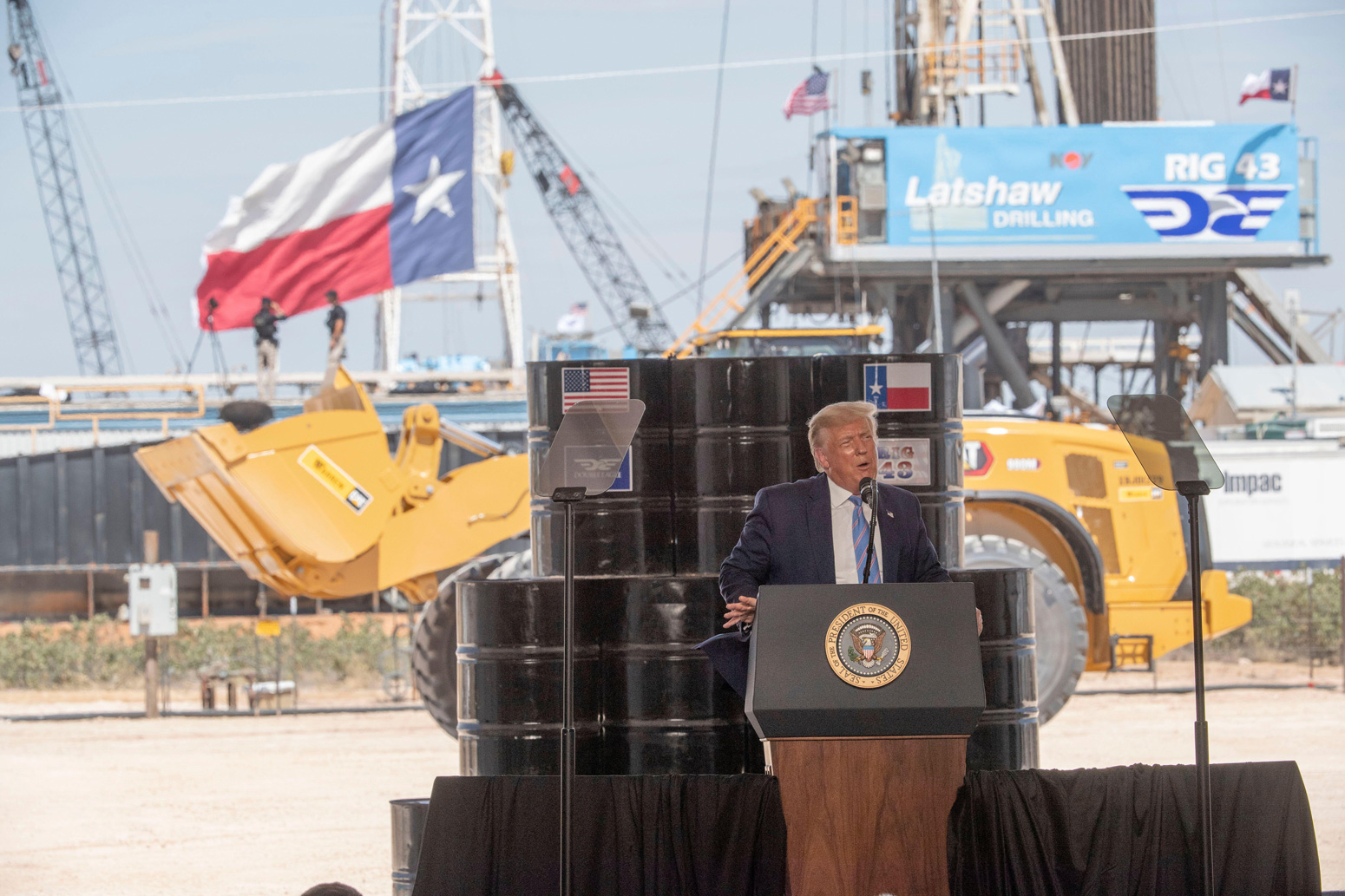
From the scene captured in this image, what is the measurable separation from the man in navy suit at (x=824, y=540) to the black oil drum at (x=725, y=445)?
1693mm

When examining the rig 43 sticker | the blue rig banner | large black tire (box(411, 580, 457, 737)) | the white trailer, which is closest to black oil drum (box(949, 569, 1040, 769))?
the rig 43 sticker

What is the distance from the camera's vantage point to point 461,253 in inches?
635

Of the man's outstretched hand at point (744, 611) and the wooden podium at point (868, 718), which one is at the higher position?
the man's outstretched hand at point (744, 611)

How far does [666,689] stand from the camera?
6.33m

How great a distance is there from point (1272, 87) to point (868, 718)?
29.4 meters

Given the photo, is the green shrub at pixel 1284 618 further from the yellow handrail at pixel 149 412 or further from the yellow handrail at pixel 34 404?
the yellow handrail at pixel 34 404

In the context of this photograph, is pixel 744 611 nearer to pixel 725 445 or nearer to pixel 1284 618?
pixel 725 445

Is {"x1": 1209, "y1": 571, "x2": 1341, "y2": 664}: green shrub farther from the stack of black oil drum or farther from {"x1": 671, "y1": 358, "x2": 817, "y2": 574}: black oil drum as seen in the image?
{"x1": 671, "y1": 358, "x2": 817, "y2": 574}: black oil drum

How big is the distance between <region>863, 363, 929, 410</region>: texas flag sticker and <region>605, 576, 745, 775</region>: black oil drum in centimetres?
147

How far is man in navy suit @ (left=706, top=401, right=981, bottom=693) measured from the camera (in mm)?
5457

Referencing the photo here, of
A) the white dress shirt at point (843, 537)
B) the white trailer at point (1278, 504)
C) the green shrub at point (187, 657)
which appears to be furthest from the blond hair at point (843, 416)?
the white trailer at point (1278, 504)

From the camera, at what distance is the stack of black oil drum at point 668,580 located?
6340 mm

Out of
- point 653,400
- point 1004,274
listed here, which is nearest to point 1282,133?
point 1004,274

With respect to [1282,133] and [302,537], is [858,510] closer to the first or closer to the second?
[302,537]
